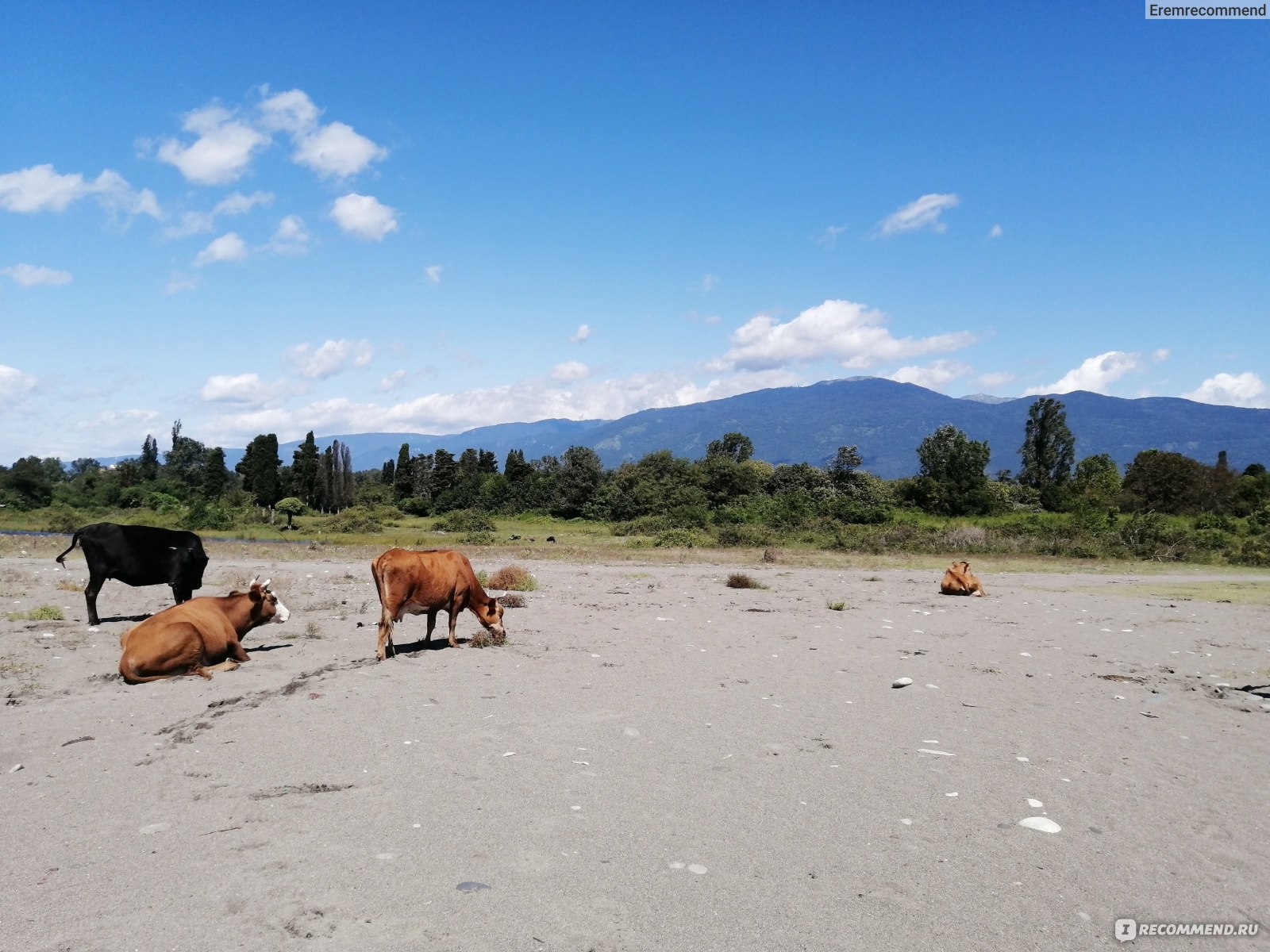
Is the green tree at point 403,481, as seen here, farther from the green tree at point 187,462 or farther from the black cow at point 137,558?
the black cow at point 137,558

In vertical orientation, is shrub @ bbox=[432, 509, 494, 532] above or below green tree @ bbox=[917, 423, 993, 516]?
below

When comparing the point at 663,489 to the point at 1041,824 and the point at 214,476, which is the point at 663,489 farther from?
the point at 1041,824

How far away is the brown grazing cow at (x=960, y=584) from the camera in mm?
22172

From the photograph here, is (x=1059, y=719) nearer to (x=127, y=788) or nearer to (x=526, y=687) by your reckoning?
(x=526, y=687)

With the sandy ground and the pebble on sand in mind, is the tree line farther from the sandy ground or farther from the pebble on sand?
the pebble on sand

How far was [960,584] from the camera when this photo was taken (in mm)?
22234

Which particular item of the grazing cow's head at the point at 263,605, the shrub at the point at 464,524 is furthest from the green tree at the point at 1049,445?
the grazing cow's head at the point at 263,605

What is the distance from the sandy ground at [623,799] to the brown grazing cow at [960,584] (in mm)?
9009

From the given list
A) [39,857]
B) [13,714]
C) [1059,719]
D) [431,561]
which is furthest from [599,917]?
[431,561]

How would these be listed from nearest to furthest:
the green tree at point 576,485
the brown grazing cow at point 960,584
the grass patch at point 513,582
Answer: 1. the grass patch at point 513,582
2. the brown grazing cow at point 960,584
3. the green tree at point 576,485

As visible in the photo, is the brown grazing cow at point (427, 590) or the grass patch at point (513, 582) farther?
the grass patch at point (513, 582)

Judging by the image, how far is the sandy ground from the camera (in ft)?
14.8

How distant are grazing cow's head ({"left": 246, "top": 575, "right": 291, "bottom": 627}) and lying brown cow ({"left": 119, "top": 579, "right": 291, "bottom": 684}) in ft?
0.04

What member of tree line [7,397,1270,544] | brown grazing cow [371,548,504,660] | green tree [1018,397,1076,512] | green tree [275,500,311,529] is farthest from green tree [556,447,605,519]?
green tree [1018,397,1076,512]
